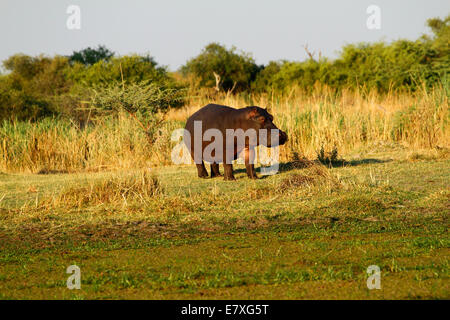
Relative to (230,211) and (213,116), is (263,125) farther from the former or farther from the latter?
(230,211)

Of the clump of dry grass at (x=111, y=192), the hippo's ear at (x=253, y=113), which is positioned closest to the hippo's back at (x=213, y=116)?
the hippo's ear at (x=253, y=113)

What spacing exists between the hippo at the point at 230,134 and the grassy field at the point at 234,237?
473mm

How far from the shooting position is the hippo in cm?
933

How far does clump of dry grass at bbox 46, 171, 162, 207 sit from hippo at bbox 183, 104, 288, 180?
1.77 meters

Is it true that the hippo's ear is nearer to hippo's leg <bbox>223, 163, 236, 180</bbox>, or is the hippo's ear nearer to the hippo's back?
the hippo's back

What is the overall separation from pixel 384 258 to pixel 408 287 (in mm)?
840

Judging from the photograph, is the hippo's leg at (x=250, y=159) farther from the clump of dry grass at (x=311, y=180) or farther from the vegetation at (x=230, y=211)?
the clump of dry grass at (x=311, y=180)

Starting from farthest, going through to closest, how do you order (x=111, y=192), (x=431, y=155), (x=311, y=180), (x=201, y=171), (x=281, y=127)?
(x=281, y=127) < (x=431, y=155) < (x=201, y=171) < (x=311, y=180) < (x=111, y=192)

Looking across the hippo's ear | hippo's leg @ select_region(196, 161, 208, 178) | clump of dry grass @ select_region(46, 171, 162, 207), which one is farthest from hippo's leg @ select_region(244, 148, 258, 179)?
clump of dry grass @ select_region(46, 171, 162, 207)

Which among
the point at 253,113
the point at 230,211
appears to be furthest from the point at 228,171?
the point at 230,211

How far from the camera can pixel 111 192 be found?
7.81m

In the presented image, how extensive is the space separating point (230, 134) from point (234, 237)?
12.3 feet

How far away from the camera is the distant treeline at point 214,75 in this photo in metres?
18.2
